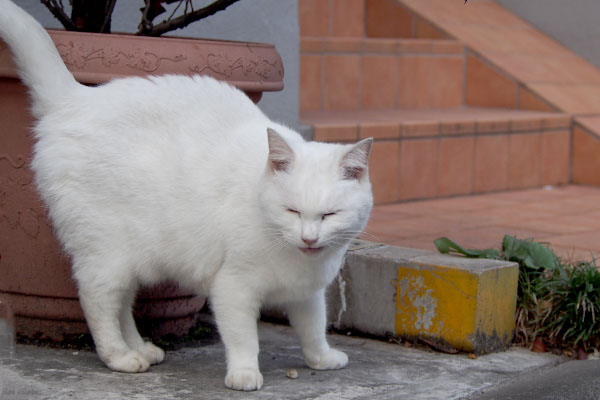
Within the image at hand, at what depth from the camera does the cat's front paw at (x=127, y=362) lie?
2842 millimetres

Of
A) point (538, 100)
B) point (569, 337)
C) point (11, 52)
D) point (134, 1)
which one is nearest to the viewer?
point (11, 52)

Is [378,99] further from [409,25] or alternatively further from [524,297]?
[524,297]

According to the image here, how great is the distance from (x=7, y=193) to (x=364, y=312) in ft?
4.71

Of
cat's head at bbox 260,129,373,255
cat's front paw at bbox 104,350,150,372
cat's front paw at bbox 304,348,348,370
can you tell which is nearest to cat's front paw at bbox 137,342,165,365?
cat's front paw at bbox 104,350,150,372

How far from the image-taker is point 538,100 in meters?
6.80

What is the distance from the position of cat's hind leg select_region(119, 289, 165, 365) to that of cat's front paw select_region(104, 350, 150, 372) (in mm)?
110

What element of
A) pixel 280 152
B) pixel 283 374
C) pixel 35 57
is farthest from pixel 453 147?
pixel 35 57

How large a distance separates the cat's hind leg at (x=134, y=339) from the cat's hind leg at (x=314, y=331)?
49 cm

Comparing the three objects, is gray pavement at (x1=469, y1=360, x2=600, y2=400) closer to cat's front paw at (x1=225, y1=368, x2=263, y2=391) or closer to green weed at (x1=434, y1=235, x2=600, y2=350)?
green weed at (x1=434, y1=235, x2=600, y2=350)

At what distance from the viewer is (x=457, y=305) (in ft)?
10.5

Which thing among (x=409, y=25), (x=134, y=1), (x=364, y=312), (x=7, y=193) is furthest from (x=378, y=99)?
(x=7, y=193)

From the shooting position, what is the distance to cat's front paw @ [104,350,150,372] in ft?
9.32

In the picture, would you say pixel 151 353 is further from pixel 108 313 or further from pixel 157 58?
pixel 157 58

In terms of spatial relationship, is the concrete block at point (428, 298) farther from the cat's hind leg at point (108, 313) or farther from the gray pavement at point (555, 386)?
the cat's hind leg at point (108, 313)
